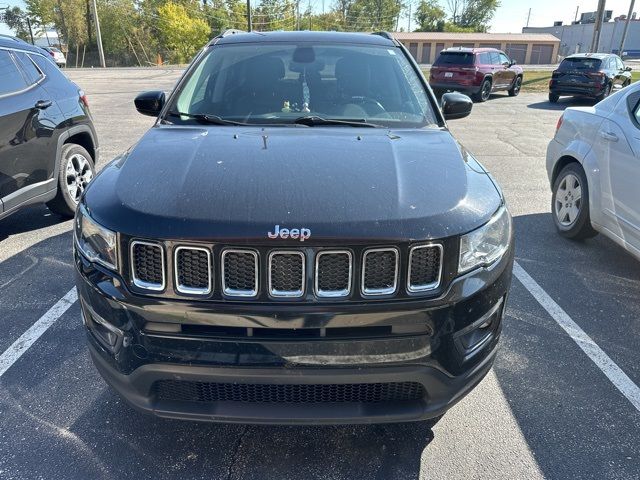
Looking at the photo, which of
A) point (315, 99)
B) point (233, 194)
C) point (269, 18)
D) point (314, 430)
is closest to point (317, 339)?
point (233, 194)

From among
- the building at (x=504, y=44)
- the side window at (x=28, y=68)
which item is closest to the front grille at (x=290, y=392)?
the side window at (x=28, y=68)

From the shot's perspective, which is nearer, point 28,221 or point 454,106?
point 454,106

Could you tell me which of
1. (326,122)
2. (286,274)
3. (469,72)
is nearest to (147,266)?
(286,274)

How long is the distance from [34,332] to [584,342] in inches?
139

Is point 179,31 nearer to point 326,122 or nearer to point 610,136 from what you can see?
point 610,136

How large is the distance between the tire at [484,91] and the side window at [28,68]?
1546cm

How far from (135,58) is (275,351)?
6677 cm

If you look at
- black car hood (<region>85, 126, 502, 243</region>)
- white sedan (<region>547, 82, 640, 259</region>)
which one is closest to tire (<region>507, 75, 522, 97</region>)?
white sedan (<region>547, 82, 640, 259</region>)

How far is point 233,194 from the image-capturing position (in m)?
2.06

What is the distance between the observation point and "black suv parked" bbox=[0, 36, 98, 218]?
14.3 ft

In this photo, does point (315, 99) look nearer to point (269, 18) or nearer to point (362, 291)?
point (362, 291)

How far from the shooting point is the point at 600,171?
4371mm

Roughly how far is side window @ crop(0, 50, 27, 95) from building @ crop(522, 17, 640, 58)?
259 ft

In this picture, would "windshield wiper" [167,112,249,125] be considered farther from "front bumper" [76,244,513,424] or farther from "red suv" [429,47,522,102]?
"red suv" [429,47,522,102]
